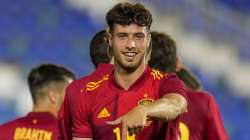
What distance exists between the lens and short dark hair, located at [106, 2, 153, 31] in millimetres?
3363

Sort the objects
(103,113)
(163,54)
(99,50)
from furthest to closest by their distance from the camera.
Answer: (99,50) → (163,54) → (103,113)

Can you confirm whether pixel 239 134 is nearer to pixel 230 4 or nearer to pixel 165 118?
pixel 230 4

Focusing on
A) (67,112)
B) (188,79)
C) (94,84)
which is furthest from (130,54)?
(188,79)

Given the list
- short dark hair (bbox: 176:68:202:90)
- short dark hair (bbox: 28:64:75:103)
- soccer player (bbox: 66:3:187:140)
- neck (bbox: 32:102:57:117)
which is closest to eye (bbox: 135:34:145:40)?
soccer player (bbox: 66:3:187:140)

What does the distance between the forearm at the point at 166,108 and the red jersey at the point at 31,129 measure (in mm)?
1791

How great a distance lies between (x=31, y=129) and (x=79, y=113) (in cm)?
144

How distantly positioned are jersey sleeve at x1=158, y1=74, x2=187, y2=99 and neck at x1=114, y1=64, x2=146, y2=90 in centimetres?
11

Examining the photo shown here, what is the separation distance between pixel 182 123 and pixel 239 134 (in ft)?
12.7

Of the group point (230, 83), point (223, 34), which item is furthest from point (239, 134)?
point (223, 34)

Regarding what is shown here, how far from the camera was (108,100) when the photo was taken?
11.3 ft

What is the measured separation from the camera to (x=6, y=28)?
24.3 ft

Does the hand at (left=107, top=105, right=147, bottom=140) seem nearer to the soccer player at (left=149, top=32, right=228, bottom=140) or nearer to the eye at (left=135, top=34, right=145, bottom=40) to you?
the eye at (left=135, top=34, right=145, bottom=40)

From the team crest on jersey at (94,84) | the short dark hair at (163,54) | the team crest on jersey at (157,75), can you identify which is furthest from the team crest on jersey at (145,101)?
the short dark hair at (163,54)

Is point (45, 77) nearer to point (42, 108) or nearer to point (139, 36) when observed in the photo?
point (42, 108)
